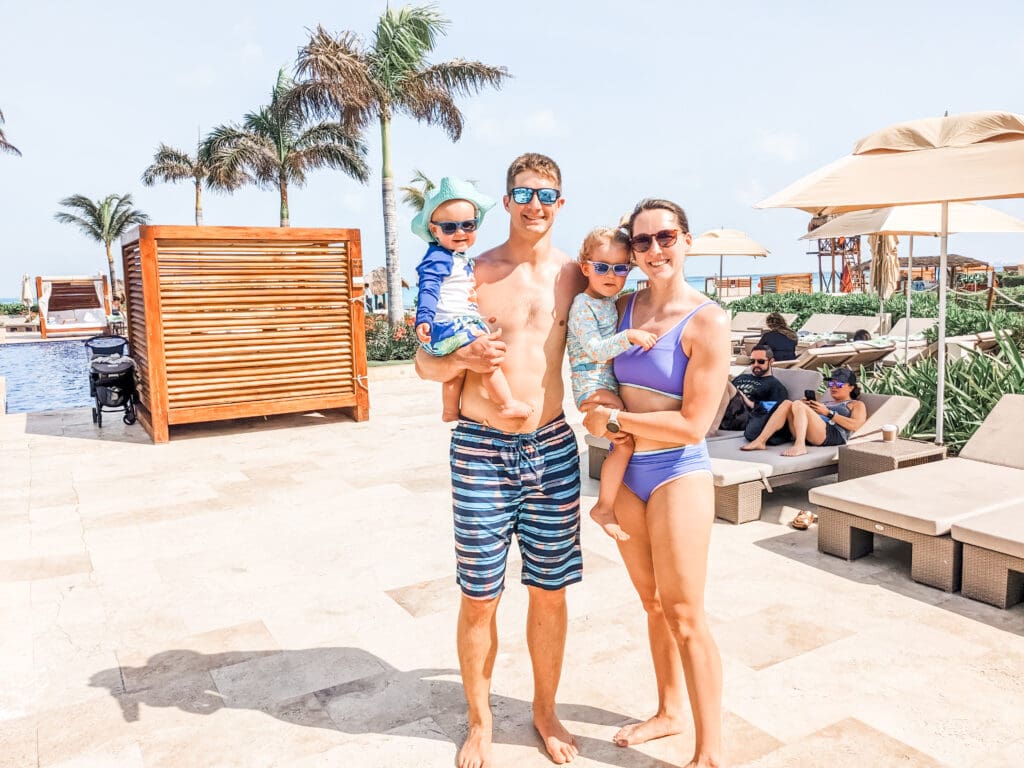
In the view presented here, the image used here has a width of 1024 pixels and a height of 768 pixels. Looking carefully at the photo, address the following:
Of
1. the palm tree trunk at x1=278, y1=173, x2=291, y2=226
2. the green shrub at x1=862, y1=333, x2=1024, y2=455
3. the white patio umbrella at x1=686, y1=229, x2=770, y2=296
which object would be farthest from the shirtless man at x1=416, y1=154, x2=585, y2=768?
the palm tree trunk at x1=278, y1=173, x2=291, y2=226

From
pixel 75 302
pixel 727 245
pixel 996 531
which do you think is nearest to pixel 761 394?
pixel 996 531

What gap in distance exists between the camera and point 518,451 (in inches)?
110

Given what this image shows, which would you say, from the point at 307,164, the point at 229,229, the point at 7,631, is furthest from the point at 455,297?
the point at 307,164

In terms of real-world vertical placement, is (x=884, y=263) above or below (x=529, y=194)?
above

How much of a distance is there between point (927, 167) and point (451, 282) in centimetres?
430

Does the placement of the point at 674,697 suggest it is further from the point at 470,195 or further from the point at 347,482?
the point at 347,482

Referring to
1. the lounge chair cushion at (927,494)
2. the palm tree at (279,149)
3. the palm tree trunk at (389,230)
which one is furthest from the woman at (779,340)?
the palm tree at (279,149)

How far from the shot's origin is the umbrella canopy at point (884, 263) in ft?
49.3

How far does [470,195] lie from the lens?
2.69 metres

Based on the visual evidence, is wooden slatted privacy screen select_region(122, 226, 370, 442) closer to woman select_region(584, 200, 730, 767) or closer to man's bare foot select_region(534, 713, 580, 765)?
man's bare foot select_region(534, 713, 580, 765)

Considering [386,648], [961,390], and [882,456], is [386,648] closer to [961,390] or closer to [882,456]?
[882,456]

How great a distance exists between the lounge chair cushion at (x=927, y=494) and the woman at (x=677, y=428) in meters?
2.34

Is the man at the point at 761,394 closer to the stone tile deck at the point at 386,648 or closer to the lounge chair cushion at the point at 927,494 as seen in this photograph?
the stone tile deck at the point at 386,648

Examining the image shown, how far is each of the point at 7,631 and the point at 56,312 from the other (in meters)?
34.6
